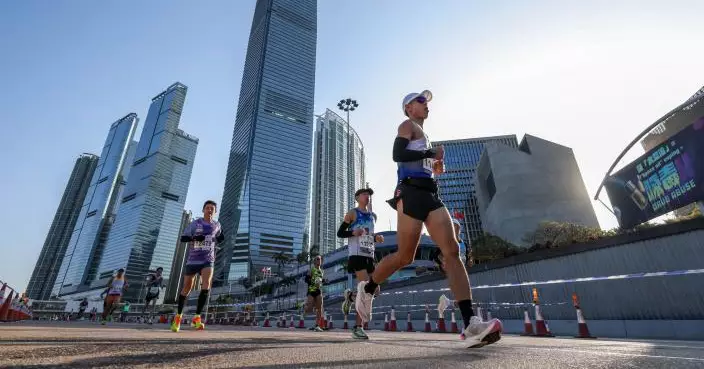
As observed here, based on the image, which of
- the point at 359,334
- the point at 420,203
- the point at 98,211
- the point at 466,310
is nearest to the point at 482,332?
the point at 466,310

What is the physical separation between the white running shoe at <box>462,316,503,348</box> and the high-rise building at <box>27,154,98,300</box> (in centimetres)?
23254

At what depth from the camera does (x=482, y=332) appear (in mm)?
2484

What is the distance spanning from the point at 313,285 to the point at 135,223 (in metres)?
171

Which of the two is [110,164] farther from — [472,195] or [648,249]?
[648,249]

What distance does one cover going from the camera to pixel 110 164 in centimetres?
17988

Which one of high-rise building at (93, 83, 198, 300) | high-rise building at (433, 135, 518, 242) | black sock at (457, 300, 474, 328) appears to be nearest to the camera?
black sock at (457, 300, 474, 328)

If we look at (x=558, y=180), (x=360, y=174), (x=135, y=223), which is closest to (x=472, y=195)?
(x=558, y=180)

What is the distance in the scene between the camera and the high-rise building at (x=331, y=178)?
508ft

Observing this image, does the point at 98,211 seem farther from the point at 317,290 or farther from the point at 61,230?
the point at 317,290

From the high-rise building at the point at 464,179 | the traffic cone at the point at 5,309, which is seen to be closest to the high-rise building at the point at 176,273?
the high-rise building at the point at 464,179

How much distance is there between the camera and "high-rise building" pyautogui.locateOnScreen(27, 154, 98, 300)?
176375 mm

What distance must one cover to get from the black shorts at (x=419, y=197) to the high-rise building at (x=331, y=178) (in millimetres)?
148460

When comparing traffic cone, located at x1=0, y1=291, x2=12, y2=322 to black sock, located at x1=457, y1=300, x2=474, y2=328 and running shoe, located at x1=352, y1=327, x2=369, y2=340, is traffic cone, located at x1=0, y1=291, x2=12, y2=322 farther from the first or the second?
black sock, located at x1=457, y1=300, x2=474, y2=328

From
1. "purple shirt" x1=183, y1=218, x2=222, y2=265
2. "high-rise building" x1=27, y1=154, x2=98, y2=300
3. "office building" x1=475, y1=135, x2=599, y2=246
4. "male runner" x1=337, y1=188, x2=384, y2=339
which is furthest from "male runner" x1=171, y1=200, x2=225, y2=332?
"high-rise building" x1=27, y1=154, x2=98, y2=300
